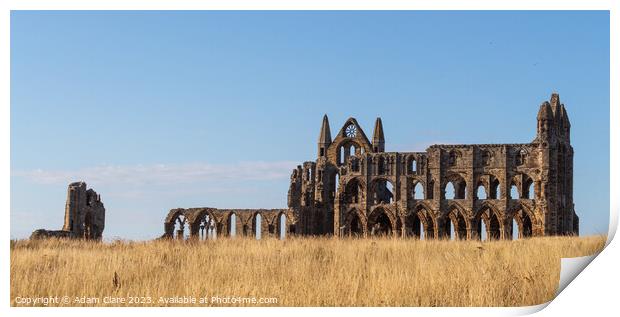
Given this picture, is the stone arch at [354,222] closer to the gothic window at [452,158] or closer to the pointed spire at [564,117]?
the gothic window at [452,158]

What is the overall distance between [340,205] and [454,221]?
23.7 ft

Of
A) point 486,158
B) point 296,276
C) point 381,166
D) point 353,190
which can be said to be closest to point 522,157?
point 486,158

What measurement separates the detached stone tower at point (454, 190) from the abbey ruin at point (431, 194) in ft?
0.19

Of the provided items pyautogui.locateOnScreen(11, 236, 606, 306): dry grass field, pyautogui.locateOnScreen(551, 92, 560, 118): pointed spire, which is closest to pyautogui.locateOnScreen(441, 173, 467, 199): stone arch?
pyautogui.locateOnScreen(551, 92, 560, 118): pointed spire

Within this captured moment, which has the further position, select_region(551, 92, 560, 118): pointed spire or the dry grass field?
select_region(551, 92, 560, 118): pointed spire

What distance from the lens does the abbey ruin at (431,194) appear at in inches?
2064

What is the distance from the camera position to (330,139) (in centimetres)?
6419

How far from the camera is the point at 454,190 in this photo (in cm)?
5634

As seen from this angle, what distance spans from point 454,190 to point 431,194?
59.6 inches

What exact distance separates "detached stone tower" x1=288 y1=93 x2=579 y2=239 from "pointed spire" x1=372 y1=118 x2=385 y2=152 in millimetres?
1254

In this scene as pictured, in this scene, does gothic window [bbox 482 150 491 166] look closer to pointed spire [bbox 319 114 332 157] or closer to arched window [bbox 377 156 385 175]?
arched window [bbox 377 156 385 175]

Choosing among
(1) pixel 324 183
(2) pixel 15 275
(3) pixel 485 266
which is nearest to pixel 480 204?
(1) pixel 324 183

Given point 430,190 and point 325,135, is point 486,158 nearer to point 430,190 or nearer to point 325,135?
point 430,190

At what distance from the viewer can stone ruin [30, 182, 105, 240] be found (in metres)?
47.8
